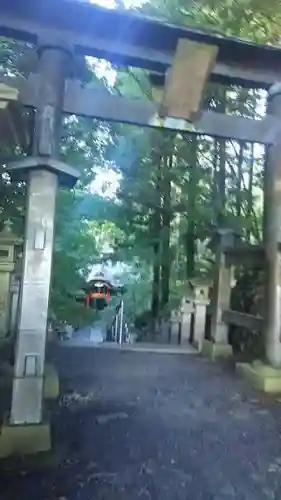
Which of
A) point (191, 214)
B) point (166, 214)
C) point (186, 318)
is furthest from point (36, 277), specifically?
point (166, 214)

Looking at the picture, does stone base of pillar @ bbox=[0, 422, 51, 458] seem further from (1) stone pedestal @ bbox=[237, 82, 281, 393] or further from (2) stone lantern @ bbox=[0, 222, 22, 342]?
(2) stone lantern @ bbox=[0, 222, 22, 342]

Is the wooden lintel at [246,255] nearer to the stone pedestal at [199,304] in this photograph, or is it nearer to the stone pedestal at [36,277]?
the stone pedestal at [199,304]

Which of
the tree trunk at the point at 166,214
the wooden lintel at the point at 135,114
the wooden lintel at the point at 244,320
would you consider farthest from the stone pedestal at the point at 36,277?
the tree trunk at the point at 166,214

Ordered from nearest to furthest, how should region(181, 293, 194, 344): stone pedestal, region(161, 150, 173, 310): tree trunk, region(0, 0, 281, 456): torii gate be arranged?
region(0, 0, 281, 456): torii gate → region(181, 293, 194, 344): stone pedestal → region(161, 150, 173, 310): tree trunk

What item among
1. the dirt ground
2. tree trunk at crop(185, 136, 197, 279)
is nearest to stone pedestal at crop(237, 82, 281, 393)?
the dirt ground

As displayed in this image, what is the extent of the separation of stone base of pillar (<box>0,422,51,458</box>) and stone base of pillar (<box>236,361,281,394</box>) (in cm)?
229

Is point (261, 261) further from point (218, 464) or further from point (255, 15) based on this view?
point (255, 15)

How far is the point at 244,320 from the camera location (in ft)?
17.8

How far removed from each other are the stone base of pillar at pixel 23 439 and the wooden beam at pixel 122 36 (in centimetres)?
→ 260

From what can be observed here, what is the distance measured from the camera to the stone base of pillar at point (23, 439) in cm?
280

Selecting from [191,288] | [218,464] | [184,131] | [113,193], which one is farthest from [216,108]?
[218,464]

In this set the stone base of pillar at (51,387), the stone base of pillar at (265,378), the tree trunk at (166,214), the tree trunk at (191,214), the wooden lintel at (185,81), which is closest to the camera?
the wooden lintel at (185,81)

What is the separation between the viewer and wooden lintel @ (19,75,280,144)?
11.2 feet

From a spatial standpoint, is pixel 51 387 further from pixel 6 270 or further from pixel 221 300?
pixel 221 300
